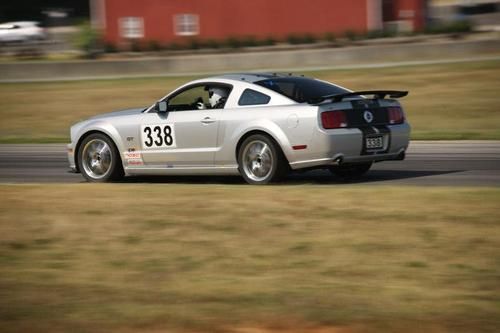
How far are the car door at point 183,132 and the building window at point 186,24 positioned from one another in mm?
37226

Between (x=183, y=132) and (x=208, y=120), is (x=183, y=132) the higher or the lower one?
the lower one

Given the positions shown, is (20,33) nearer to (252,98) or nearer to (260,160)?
(252,98)

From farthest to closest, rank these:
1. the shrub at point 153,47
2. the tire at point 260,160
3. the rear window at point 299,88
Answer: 1. the shrub at point 153,47
2. the rear window at point 299,88
3. the tire at point 260,160

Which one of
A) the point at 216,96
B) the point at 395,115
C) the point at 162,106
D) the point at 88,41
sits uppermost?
the point at 88,41

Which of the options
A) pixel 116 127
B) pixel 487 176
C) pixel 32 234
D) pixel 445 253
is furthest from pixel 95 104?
pixel 445 253

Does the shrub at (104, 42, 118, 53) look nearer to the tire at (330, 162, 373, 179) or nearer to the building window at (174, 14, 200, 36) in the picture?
the building window at (174, 14, 200, 36)

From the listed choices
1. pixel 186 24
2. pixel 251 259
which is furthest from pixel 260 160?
pixel 186 24

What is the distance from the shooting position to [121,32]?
51406mm

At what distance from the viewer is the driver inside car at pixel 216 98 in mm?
12680

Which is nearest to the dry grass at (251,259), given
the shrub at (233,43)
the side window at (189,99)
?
the side window at (189,99)

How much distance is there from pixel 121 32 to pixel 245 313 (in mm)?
45333

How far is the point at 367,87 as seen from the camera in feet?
91.9

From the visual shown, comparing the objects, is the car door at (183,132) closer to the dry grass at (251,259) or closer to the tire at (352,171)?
the dry grass at (251,259)

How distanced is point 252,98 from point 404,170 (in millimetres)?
2973
